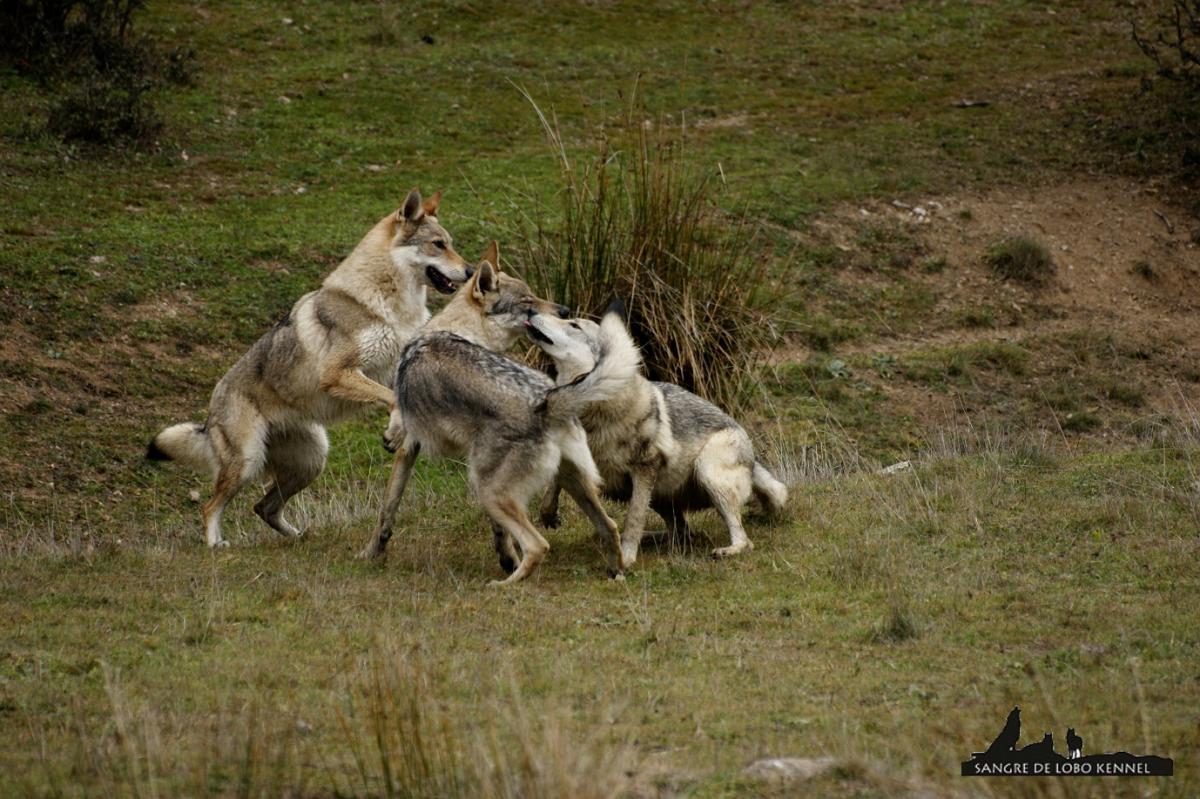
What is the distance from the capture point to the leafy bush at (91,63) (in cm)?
2052

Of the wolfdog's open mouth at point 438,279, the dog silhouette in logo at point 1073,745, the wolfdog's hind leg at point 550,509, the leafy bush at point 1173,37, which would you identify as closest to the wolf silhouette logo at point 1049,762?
the dog silhouette in logo at point 1073,745

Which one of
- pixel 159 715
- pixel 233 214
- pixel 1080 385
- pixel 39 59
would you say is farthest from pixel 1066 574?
pixel 39 59

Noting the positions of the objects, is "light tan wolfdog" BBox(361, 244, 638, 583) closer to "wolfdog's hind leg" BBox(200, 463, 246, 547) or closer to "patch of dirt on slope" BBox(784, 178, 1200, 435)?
"wolfdog's hind leg" BBox(200, 463, 246, 547)

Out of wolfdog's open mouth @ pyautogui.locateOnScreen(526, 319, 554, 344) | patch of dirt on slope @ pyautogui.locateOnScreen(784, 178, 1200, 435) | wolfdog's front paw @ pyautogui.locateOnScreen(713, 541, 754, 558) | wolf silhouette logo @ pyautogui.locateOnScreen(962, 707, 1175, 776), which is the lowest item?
patch of dirt on slope @ pyautogui.locateOnScreen(784, 178, 1200, 435)

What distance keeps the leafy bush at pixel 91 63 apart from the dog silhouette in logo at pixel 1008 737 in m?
18.5

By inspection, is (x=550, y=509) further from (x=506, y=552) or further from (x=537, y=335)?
(x=537, y=335)

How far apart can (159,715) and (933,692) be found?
3.73 metres

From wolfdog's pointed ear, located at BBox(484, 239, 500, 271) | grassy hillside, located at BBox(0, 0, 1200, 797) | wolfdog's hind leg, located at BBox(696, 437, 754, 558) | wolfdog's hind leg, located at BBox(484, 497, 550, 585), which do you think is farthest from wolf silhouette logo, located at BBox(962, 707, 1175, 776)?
wolfdog's pointed ear, located at BBox(484, 239, 500, 271)

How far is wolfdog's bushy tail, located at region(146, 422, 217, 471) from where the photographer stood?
11.1 m

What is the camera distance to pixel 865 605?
8.32 metres

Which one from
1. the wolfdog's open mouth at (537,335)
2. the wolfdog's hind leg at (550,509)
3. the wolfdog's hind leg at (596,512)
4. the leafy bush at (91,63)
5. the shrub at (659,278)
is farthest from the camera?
the leafy bush at (91,63)

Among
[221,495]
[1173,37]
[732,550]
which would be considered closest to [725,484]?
[732,550]

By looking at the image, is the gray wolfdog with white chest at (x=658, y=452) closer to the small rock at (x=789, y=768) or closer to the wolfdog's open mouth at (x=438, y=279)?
the wolfdog's open mouth at (x=438, y=279)

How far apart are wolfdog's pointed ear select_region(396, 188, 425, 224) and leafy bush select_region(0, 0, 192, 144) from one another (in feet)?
34.8
